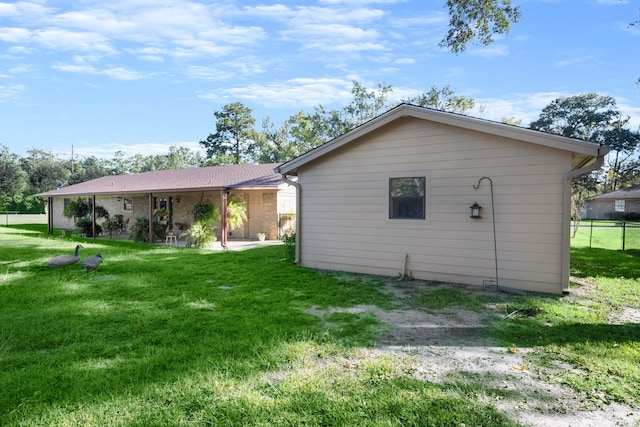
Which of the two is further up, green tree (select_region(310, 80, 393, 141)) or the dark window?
green tree (select_region(310, 80, 393, 141))

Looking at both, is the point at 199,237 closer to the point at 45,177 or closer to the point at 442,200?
the point at 442,200

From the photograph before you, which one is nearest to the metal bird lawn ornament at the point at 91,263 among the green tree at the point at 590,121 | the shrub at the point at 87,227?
the shrub at the point at 87,227

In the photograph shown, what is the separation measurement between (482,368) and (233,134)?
42.6m

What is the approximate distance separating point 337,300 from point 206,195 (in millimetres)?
13243

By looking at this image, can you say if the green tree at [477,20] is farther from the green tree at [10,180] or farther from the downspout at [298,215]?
the green tree at [10,180]

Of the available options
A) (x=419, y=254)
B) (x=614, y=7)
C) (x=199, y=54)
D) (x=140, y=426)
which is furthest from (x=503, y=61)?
(x=140, y=426)

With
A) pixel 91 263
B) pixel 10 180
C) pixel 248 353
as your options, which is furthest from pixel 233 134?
pixel 248 353

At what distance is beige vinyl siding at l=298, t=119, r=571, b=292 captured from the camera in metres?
5.96

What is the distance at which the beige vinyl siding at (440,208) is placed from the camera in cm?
596

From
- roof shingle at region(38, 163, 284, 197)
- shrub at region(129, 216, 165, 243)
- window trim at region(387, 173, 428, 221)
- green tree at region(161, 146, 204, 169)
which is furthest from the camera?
green tree at region(161, 146, 204, 169)

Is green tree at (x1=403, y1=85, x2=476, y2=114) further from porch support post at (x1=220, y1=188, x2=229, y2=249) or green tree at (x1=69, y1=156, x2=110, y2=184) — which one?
green tree at (x1=69, y1=156, x2=110, y2=184)

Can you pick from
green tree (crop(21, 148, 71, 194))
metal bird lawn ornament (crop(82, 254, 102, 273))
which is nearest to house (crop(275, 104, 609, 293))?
metal bird lawn ornament (crop(82, 254, 102, 273))

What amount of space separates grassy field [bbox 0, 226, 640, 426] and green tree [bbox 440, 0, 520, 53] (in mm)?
7026

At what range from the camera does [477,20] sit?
31.4 ft
